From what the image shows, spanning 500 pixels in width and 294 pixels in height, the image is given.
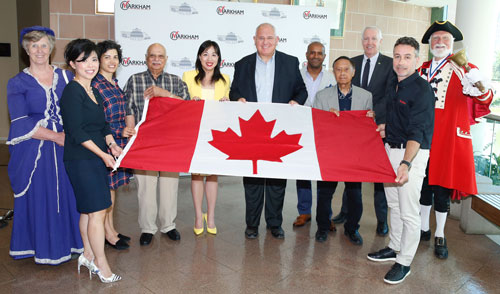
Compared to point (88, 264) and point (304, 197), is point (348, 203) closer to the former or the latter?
point (304, 197)

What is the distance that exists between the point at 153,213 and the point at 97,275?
74cm

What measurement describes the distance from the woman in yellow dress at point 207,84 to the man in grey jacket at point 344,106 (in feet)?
2.54

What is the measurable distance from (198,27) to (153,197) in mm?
2794

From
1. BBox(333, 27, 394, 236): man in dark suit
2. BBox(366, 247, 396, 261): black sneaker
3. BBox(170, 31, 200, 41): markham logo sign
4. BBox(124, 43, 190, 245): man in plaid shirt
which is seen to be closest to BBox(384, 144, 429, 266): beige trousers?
BBox(366, 247, 396, 261): black sneaker

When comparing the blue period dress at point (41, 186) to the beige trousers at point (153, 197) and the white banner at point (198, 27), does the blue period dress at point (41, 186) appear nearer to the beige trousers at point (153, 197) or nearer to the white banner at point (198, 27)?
the beige trousers at point (153, 197)

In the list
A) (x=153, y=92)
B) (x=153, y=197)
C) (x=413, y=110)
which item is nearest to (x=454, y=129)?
(x=413, y=110)

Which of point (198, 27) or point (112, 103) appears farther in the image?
point (198, 27)

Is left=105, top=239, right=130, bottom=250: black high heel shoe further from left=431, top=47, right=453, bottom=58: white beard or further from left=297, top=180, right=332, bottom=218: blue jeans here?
left=431, top=47, right=453, bottom=58: white beard

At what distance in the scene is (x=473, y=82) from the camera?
10.2 feet

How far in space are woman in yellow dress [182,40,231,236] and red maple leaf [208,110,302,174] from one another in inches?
14.6

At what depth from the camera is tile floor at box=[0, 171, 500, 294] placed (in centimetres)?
275

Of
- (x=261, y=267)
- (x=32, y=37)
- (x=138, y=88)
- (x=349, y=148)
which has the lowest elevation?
(x=261, y=267)

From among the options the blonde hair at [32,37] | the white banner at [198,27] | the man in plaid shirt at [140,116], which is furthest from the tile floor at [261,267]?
the white banner at [198,27]

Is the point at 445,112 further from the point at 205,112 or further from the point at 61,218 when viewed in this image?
the point at 61,218
